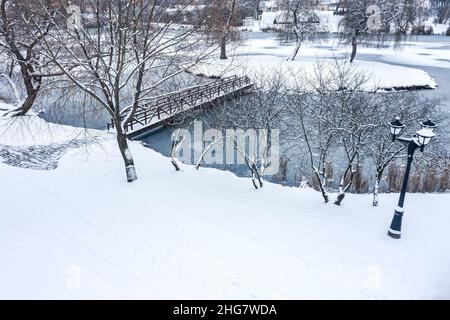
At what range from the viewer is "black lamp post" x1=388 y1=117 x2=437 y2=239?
762cm

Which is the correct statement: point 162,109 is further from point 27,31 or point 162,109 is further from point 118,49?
point 118,49

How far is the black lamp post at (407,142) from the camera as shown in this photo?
762 cm

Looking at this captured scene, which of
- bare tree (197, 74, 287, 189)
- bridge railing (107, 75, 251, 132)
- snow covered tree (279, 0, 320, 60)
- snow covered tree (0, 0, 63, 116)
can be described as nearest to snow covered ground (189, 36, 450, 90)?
bridge railing (107, 75, 251, 132)

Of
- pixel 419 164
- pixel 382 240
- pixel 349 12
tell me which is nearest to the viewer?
pixel 382 240

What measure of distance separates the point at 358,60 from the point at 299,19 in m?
7.74

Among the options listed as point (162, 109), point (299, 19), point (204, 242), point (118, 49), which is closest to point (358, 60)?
point (299, 19)

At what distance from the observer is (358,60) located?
36.5 meters

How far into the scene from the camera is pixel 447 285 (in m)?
6.77

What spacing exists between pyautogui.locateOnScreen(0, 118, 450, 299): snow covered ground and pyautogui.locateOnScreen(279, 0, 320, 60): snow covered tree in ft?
88.5

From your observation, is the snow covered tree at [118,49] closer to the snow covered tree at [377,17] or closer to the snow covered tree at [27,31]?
the snow covered tree at [27,31]

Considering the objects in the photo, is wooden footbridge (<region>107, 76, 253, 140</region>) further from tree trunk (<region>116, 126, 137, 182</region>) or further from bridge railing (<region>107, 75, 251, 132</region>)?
tree trunk (<region>116, 126, 137, 182</region>)

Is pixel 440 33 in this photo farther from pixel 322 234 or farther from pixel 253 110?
pixel 322 234

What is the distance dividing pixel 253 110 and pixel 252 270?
7.04 meters

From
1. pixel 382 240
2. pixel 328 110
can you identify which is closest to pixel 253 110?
pixel 328 110
